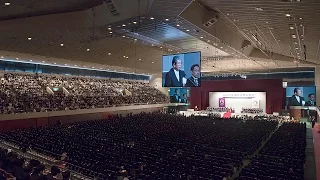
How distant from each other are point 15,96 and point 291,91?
128 feet

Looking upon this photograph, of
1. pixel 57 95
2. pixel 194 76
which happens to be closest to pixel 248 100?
pixel 194 76

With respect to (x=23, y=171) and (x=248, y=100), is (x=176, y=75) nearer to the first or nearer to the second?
(x=23, y=171)

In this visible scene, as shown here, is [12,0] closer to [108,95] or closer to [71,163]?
[71,163]

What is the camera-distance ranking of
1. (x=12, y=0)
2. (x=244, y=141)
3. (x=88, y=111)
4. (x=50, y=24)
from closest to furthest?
(x=12, y=0)
(x=244, y=141)
(x=50, y=24)
(x=88, y=111)

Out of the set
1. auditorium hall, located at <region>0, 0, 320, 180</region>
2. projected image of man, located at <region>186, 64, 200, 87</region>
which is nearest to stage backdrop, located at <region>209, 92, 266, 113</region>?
auditorium hall, located at <region>0, 0, 320, 180</region>

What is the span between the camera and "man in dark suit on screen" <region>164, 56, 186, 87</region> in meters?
22.4

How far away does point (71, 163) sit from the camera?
13508 mm

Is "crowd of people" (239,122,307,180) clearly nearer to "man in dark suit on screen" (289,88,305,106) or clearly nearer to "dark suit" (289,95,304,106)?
"man in dark suit on screen" (289,88,305,106)

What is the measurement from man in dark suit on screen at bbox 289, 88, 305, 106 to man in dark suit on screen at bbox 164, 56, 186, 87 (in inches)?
1073

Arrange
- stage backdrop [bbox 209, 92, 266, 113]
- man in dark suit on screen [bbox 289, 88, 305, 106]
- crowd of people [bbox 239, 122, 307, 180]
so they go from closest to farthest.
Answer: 1. crowd of people [bbox 239, 122, 307, 180]
2. man in dark suit on screen [bbox 289, 88, 305, 106]
3. stage backdrop [bbox 209, 92, 266, 113]

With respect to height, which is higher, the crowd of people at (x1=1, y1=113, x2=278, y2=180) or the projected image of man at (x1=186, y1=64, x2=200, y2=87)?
the projected image of man at (x1=186, y1=64, x2=200, y2=87)

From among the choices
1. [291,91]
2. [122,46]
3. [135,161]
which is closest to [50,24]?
[122,46]

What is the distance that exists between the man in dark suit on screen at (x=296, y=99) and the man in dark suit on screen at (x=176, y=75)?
89.5 ft

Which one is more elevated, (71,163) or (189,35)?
(189,35)
